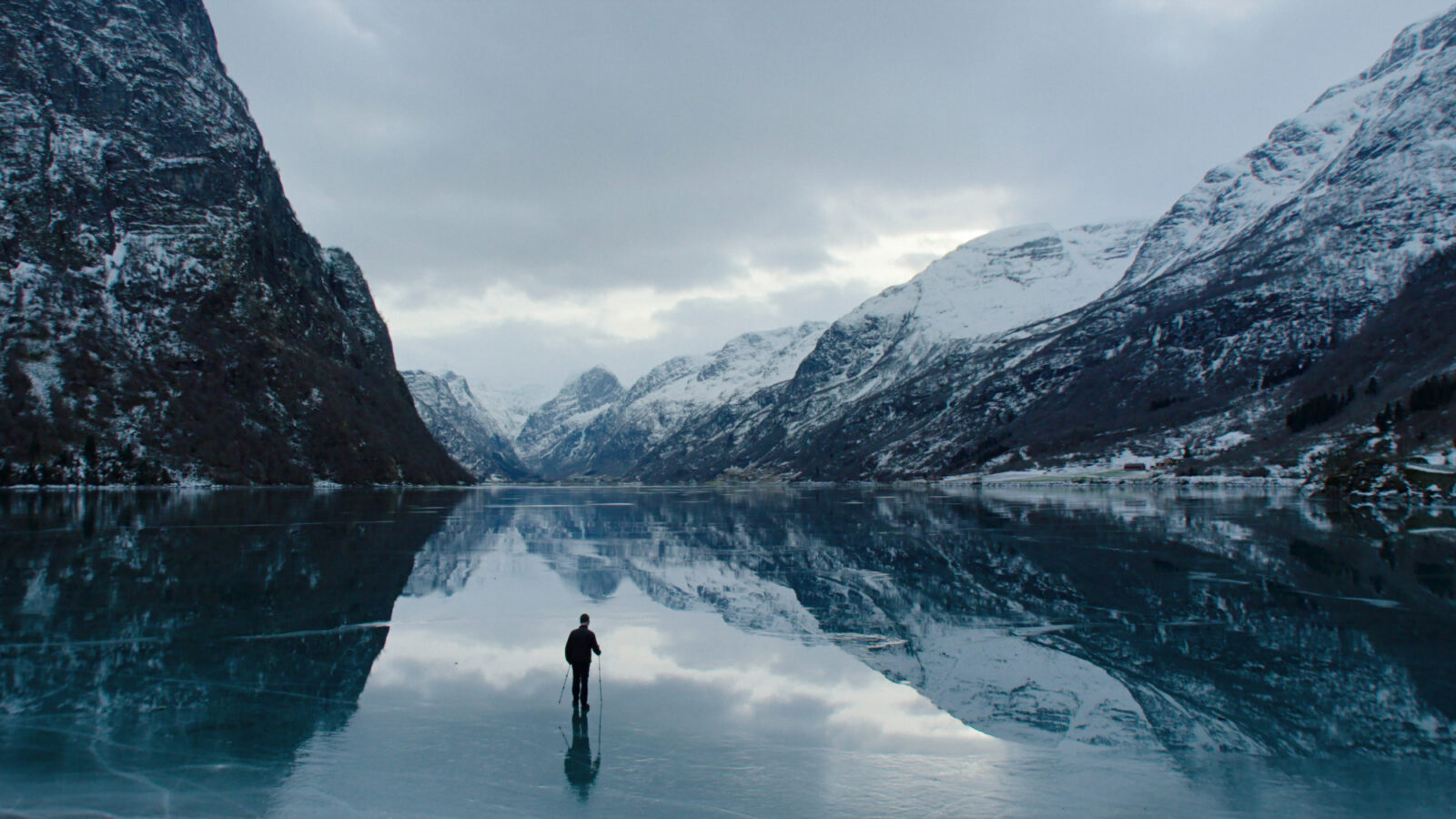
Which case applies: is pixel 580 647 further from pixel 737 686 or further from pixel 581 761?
pixel 737 686

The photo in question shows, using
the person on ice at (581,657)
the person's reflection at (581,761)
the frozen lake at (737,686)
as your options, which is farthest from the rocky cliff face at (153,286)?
the person's reflection at (581,761)

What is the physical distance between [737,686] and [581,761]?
210 inches

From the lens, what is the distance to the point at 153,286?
476ft

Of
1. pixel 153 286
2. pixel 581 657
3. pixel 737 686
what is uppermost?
pixel 153 286

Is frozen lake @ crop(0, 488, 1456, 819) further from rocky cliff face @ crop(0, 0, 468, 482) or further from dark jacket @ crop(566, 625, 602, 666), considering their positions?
rocky cliff face @ crop(0, 0, 468, 482)

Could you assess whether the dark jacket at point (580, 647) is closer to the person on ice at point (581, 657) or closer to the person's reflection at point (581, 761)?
the person on ice at point (581, 657)

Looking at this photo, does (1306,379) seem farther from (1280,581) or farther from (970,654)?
(970,654)

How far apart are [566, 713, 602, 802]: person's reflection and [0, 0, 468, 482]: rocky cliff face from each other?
12406 cm

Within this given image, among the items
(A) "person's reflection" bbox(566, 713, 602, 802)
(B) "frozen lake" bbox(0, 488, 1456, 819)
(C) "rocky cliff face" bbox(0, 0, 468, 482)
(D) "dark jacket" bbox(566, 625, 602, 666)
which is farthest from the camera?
(C) "rocky cliff face" bbox(0, 0, 468, 482)

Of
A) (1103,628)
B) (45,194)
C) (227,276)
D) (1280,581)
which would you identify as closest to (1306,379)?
(1280,581)

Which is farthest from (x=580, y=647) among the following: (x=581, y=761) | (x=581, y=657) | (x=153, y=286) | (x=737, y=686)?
(x=153, y=286)

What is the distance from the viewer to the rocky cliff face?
121 metres

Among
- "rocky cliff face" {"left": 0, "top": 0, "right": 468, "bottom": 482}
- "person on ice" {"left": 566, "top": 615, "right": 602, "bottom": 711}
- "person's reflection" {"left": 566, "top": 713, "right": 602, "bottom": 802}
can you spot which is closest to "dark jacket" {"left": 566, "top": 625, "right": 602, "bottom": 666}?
"person on ice" {"left": 566, "top": 615, "right": 602, "bottom": 711}

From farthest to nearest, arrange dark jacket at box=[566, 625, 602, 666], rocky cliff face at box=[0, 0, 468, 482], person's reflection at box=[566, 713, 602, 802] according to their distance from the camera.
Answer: rocky cliff face at box=[0, 0, 468, 482]
dark jacket at box=[566, 625, 602, 666]
person's reflection at box=[566, 713, 602, 802]
